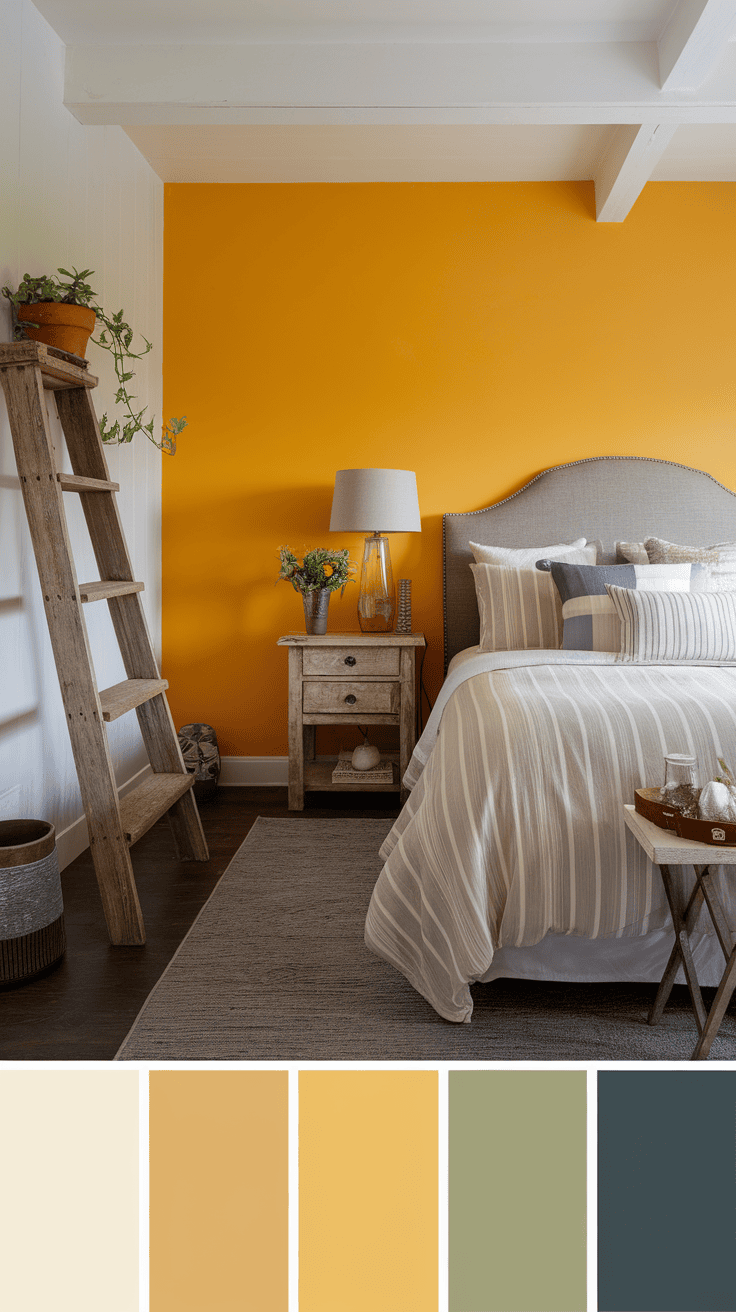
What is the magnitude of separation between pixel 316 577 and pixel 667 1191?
3185 millimetres

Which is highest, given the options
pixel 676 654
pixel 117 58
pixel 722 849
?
pixel 117 58

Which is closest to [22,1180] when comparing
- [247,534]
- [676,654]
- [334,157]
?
[676,654]

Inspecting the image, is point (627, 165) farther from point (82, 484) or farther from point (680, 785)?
point (680, 785)

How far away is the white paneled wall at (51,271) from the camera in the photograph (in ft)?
8.16

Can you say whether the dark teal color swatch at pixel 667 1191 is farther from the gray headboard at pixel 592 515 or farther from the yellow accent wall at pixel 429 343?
the yellow accent wall at pixel 429 343

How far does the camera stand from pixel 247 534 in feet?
13.3

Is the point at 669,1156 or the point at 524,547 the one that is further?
the point at 524,547

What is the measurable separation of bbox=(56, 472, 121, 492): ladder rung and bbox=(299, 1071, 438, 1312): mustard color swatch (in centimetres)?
205

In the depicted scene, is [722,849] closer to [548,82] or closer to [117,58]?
[548,82]

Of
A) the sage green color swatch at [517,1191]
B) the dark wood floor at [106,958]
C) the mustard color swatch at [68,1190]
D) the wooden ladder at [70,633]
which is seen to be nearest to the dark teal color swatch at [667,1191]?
the sage green color swatch at [517,1191]

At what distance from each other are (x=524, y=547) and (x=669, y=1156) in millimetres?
3332

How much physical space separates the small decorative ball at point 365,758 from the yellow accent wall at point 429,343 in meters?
0.58

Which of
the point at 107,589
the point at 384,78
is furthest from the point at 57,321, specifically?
the point at 384,78

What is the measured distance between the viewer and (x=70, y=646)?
2.32m
